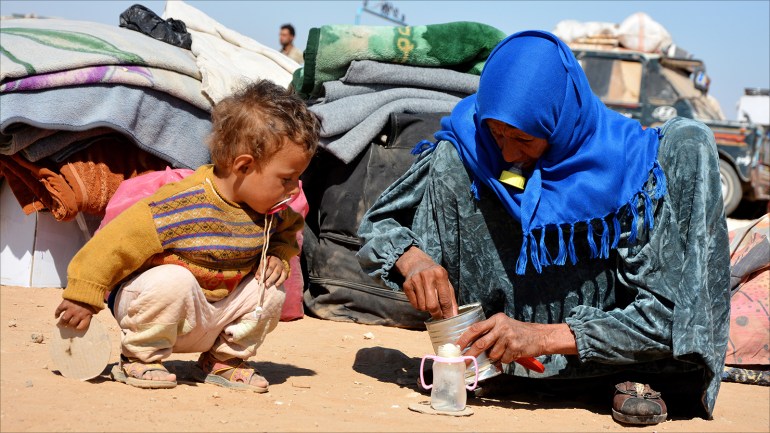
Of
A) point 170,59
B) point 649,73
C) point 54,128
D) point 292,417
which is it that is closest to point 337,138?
Result: point 170,59

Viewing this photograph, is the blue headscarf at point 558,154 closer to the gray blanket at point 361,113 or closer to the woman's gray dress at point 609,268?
the woman's gray dress at point 609,268

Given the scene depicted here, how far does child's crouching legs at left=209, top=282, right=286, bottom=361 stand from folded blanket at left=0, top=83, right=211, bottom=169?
1939mm

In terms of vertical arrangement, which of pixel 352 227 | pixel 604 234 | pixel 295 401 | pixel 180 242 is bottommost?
pixel 295 401

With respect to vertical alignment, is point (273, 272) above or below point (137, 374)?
above

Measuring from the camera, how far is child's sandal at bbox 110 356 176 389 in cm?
288

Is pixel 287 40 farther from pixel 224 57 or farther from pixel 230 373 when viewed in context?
pixel 230 373

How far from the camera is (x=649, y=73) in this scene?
1210 centimetres

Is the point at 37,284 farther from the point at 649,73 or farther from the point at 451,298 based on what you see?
the point at 649,73

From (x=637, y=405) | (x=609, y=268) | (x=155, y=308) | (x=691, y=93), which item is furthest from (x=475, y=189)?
(x=691, y=93)

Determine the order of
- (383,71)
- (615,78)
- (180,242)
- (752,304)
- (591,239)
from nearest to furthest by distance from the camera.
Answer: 1. (180,242)
2. (591,239)
3. (752,304)
4. (383,71)
5. (615,78)

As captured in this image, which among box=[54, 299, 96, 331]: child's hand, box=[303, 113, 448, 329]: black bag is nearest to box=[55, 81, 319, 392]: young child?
box=[54, 299, 96, 331]: child's hand

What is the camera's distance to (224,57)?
19.1 ft

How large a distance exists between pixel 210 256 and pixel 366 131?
2173mm

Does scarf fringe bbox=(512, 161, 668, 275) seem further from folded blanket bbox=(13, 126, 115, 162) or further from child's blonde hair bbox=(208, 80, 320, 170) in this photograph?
folded blanket bbox=(13, 126, 115, 162)
